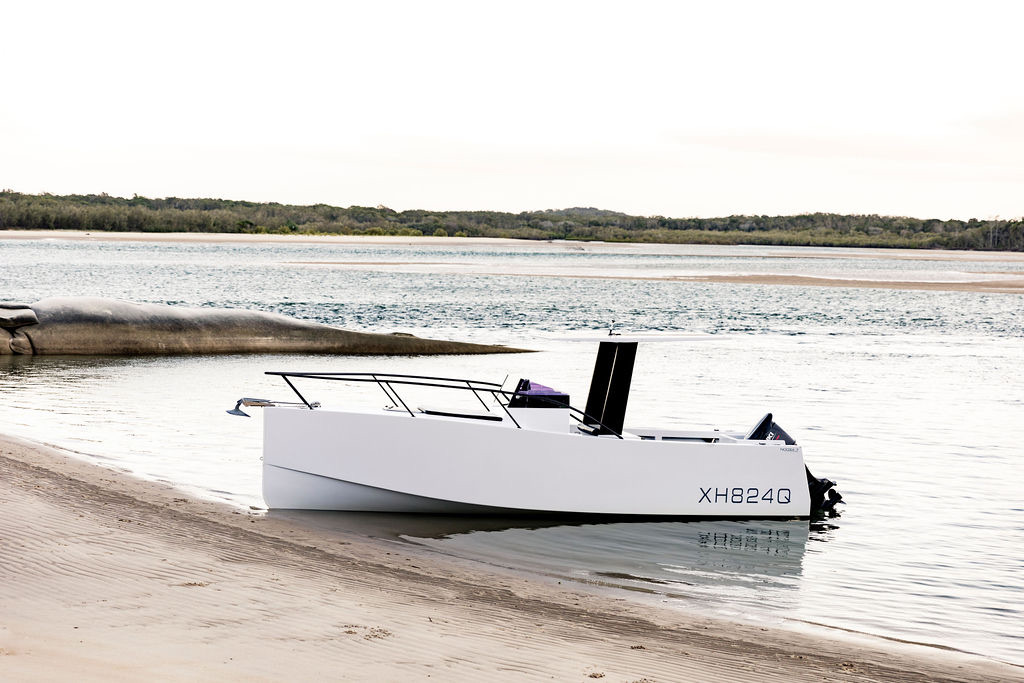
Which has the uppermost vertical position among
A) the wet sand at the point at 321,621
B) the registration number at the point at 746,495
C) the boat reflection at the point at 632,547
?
the registration number at the point at 746,495

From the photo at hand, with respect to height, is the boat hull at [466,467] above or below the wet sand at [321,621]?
above

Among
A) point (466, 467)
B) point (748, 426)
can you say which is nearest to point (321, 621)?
point (466, 467)

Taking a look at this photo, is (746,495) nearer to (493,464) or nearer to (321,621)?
(493,464)

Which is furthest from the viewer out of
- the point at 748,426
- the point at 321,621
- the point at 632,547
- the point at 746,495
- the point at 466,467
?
the point at 748,426

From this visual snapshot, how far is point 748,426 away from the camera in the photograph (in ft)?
59.1

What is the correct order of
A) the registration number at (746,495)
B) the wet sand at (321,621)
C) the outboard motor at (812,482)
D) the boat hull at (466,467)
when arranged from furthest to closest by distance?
the outboard motor at (812,482) → the registration number at (746,495) → the boat hull at (466,467) → the wet sand at (321,621)

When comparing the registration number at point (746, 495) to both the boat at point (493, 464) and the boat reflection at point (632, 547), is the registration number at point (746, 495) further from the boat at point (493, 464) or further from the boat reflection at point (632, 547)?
the boat reflection at point (632, 547)

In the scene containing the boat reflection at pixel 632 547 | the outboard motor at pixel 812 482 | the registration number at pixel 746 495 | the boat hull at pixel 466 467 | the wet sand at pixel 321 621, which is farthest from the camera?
the outboard motor at pixel 812 482

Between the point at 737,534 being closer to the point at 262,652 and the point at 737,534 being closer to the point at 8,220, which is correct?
the point at 262,652

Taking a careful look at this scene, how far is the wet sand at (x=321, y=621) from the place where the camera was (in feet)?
21.1

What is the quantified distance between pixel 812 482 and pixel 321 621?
6.81 m

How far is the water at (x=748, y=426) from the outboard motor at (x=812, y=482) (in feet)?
1.07

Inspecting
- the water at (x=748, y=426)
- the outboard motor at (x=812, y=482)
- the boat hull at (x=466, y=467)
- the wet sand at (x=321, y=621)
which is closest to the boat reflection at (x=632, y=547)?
the water at (x=748, y=426)

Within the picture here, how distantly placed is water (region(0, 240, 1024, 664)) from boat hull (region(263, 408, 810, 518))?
0.98 feet
